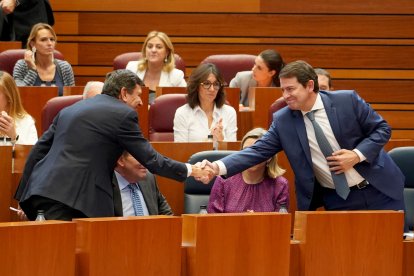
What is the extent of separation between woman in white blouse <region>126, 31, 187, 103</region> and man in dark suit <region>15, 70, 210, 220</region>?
194cm

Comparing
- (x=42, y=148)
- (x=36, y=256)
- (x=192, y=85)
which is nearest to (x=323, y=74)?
(x=192, y=85)

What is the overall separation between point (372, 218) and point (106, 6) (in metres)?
3.74

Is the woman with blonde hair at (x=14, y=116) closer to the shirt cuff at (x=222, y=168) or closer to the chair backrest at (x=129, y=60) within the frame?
the shirt cuff at (x=222, y=168)

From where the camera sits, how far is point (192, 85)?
419 centimetres

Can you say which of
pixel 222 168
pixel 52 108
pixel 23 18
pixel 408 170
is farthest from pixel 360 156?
pixel 23 18

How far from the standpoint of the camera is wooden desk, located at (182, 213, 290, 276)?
7.56 feet

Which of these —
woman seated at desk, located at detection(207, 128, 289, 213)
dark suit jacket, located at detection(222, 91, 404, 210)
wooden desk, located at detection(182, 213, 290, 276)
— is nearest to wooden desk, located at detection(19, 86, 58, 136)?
woman seated at desk, located at detection(207, 128, 289, 213)

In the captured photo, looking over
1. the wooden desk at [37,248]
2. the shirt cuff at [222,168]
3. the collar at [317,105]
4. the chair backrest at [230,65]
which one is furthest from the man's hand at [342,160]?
the chair backrest at [230,65]

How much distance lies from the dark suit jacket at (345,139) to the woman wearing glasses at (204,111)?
1.12 m

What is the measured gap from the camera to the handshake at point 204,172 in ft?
10.1

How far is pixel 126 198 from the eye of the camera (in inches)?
120

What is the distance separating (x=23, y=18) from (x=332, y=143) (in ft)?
9.73

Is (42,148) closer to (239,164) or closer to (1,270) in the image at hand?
(239,164)

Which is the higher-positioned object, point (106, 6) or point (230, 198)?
point (106, 6)
